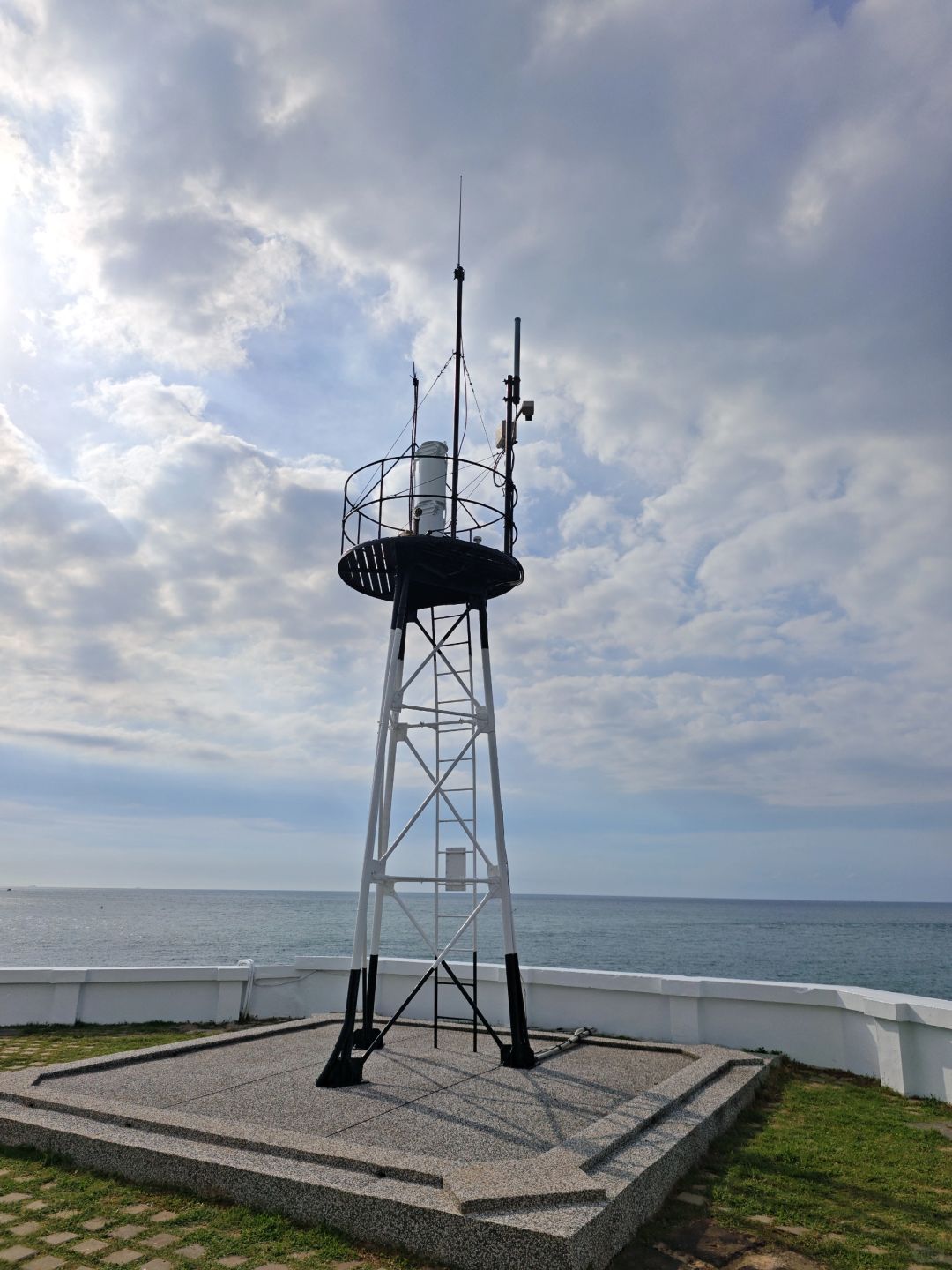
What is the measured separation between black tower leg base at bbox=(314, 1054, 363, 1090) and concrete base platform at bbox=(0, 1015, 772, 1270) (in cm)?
15

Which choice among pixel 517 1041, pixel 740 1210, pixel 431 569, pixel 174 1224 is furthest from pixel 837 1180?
pixel 431 569

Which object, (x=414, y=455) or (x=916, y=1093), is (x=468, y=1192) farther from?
(x=414, y=455)

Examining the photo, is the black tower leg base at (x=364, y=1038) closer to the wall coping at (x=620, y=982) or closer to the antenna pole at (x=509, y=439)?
the wall coping at (x=620, y=982)

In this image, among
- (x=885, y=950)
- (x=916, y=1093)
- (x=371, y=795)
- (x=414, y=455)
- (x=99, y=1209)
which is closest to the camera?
(x=99, y=1209)

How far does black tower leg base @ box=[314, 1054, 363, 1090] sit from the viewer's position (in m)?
9.42

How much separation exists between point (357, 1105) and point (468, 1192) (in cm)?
327

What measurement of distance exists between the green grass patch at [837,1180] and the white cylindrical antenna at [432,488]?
8258 millimetres

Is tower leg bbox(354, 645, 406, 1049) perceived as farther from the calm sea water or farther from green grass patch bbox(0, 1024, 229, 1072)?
the calm sea water

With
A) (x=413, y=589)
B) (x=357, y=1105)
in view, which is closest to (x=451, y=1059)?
(x=357, y=1105)

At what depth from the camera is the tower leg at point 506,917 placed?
417 inches

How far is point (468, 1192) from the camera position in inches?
227

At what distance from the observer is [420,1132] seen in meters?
7.75

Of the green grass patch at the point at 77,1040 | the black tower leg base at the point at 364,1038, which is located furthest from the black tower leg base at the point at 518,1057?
the green grass patch at the point at 77,1040

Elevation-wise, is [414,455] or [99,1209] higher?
[414,455]
